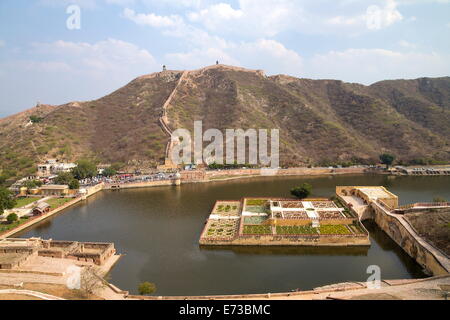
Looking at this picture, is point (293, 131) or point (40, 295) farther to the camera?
point (293, 131)

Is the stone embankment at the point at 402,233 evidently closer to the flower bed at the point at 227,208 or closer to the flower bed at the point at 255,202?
the flower bed at the point at 255,202

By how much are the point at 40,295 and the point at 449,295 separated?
2697 cm

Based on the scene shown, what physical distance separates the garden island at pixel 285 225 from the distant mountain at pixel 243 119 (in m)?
37.7

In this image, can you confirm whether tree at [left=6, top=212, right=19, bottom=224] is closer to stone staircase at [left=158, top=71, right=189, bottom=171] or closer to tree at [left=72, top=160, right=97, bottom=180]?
tree at [left=72, top=160, right=97, bottom=180]

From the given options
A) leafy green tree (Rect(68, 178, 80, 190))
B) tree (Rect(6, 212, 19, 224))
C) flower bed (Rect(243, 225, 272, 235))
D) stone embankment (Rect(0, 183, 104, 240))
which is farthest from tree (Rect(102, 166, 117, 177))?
flower bed (Rect(243, 225, 272, 235))

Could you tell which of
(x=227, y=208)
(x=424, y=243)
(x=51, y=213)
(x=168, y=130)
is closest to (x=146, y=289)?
(x=227, y=208)

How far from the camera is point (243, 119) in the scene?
99500mm

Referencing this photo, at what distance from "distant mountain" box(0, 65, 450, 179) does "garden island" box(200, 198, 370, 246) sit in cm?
3771

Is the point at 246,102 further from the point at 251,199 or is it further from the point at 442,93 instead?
the point at 442,93

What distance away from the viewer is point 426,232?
34.8 m

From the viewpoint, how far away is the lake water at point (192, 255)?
2875cm

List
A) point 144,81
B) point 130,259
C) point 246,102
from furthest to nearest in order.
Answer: point 144,81 < point 246,102 < point 130,259
